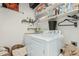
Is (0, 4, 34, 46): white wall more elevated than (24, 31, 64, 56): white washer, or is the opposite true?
(0, 4, 34, 46): white wall

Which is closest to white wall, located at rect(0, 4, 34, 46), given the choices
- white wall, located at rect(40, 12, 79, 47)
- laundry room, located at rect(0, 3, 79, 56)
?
laundry room, located at rect(0, 3, 79, 56)

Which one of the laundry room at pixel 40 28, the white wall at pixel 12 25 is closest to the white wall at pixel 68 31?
the laundry room at pixel 40 28

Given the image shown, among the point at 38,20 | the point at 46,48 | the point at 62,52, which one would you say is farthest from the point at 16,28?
the point at 62,52

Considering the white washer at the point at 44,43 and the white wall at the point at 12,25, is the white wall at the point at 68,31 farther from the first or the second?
the white wall at the point at 12,25

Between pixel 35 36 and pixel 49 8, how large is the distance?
0.29m

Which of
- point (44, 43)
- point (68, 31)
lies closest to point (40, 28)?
point (44, 43)

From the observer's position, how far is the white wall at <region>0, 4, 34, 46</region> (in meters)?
1.45

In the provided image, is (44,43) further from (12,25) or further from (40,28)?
(12,25)

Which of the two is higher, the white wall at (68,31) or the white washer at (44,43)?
the white wall at (68,31)

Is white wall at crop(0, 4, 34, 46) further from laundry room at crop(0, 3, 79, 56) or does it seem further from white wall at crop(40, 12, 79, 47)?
white wall at crop(40, 12, 79, 47)

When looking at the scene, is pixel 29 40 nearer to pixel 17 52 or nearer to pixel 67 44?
pixel 17 52

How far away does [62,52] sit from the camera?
→ 1.46m

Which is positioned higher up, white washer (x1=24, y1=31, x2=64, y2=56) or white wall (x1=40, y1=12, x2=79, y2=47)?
white wall (x1=40, y1=12, x2=79, y2=47)

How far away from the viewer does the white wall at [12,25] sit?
4.74 feet
